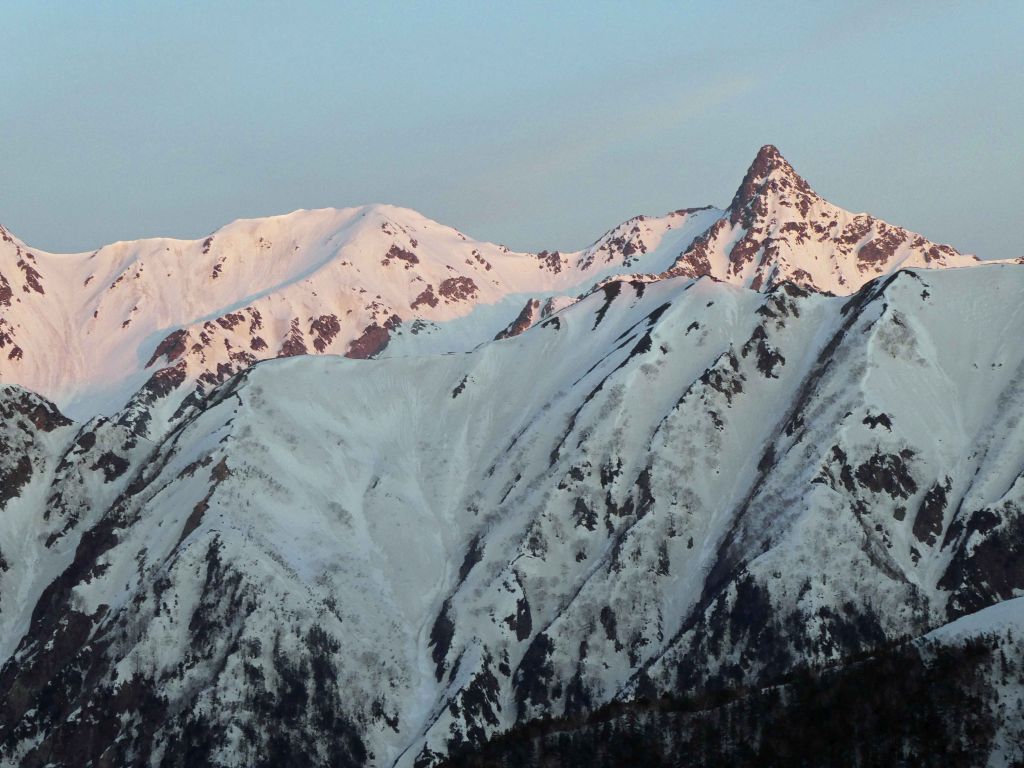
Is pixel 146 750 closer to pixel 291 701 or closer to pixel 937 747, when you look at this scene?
pixel 291 701

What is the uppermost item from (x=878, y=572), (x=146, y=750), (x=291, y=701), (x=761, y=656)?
(x=878, y=572)

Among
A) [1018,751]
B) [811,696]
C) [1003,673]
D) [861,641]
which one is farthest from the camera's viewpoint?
[861,641]

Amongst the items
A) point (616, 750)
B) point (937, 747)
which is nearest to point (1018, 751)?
point (937, 747)

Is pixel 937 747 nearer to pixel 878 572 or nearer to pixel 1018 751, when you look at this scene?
pixel 1018 751

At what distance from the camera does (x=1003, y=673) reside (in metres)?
102

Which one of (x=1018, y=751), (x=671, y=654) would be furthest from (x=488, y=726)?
(x=1018, y=751)

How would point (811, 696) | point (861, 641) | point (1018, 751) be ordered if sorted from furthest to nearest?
point (861, 641)
point (811, 696)
point (1018, 751)

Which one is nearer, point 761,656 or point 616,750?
point 616,750

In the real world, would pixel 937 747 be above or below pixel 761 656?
below

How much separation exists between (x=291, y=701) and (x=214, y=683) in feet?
32.1

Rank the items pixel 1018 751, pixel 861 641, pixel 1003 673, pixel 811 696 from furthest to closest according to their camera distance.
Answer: pixel 861 641, pixel 811 696, pixel 1003 673, pixel 1018 751

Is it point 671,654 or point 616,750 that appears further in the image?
point 671,654

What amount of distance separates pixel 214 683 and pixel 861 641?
259 ft

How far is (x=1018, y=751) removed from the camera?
311 feet
